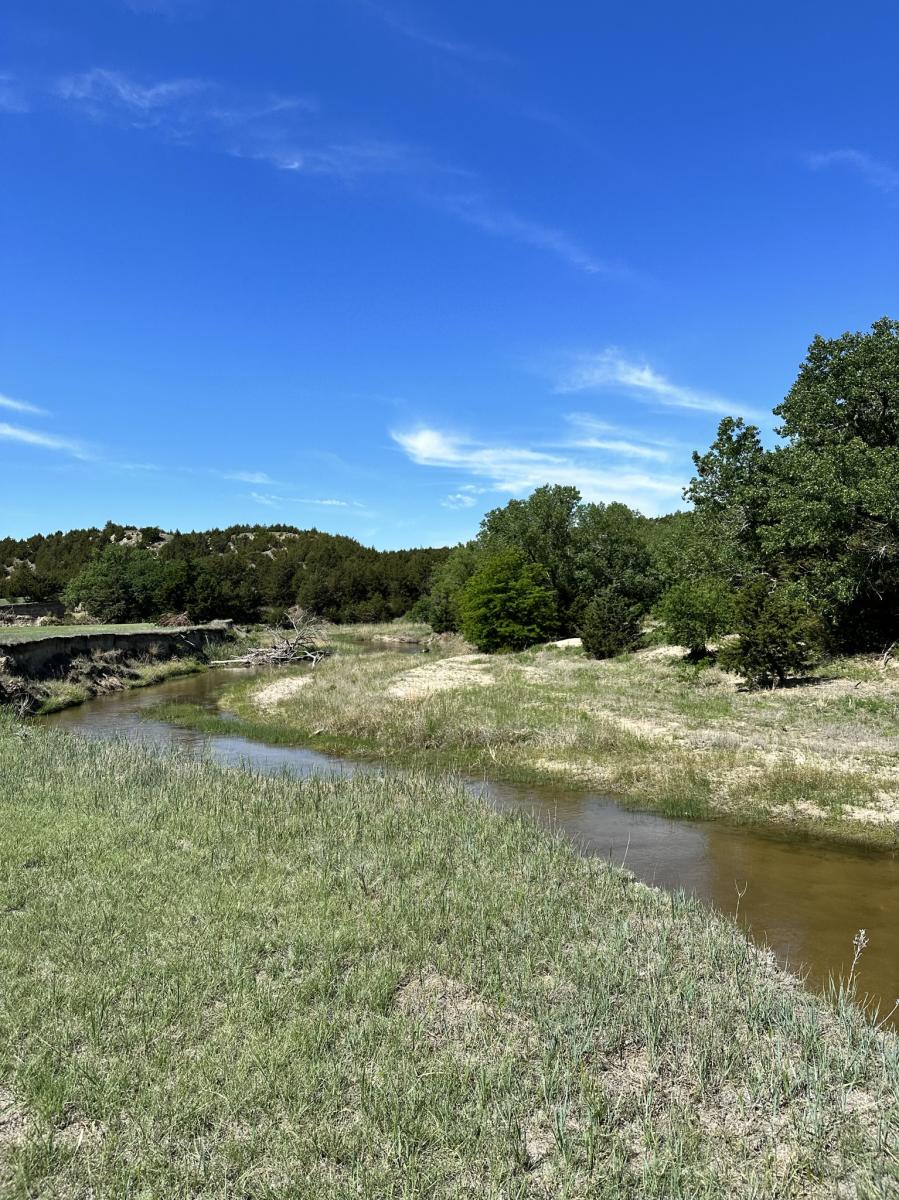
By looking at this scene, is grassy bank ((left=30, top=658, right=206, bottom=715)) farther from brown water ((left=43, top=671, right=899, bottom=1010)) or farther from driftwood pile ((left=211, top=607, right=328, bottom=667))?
brown water ((left=43, top=671, right=899, bottom=1010))

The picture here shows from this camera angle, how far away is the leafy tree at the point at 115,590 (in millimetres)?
75562

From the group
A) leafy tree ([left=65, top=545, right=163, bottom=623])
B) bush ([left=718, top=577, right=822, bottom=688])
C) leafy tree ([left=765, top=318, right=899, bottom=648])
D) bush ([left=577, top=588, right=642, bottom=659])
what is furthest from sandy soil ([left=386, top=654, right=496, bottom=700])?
leafy tree ([left=65, top=545, right=163, bottom=623])

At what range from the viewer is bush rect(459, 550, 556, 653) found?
54.0 meters

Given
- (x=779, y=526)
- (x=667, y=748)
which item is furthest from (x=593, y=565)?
(x=667, y=748)

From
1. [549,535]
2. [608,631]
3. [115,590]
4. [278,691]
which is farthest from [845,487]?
[115,590]

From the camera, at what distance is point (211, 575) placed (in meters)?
84.7

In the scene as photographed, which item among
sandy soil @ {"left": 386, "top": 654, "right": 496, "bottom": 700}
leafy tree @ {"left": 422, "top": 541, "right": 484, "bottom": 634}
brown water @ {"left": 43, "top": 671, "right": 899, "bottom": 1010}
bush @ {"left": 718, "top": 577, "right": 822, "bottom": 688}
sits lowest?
brown water @ {"left": 43, "top": 671, "right": 899, "bottom": 1010}

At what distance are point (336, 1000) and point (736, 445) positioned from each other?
38.4 meters

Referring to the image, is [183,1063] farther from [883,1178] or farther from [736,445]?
[736,445]

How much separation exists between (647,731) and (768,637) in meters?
9.32

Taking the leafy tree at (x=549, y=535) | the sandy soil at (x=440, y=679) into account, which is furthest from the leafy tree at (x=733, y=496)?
the leafy tree at (x=549, y=535)

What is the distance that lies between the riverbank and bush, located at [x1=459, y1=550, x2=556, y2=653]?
15215mm

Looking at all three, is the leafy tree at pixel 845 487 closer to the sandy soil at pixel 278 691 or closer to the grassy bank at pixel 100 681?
the sandy soil at pixel 278 691

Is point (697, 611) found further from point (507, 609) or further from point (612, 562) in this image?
point (612, 562)
